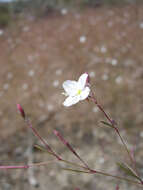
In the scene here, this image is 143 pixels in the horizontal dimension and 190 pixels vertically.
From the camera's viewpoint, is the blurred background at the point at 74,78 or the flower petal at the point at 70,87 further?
the blurred background at the point at 74,78

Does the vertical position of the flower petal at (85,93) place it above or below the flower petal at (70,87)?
below

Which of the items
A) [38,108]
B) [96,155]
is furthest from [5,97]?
[96,155]

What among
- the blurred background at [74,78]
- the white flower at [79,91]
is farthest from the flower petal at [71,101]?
the blurred background at [74,78]

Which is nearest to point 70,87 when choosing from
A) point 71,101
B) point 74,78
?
point 71,101

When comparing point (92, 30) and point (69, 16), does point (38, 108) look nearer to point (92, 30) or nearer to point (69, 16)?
point (92, 30)

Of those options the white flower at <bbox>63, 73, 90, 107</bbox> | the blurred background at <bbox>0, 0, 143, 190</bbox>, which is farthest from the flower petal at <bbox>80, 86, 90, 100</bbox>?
the blurred background at <bbox>0, 0, 143, 190</bbox>

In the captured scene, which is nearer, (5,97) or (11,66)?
(5,97)

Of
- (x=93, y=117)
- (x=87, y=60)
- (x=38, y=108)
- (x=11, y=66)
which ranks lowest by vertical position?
(x=93, y=117)

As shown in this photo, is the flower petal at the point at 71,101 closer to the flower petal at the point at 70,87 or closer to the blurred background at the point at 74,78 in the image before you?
the flower petal at the point at 70,87
